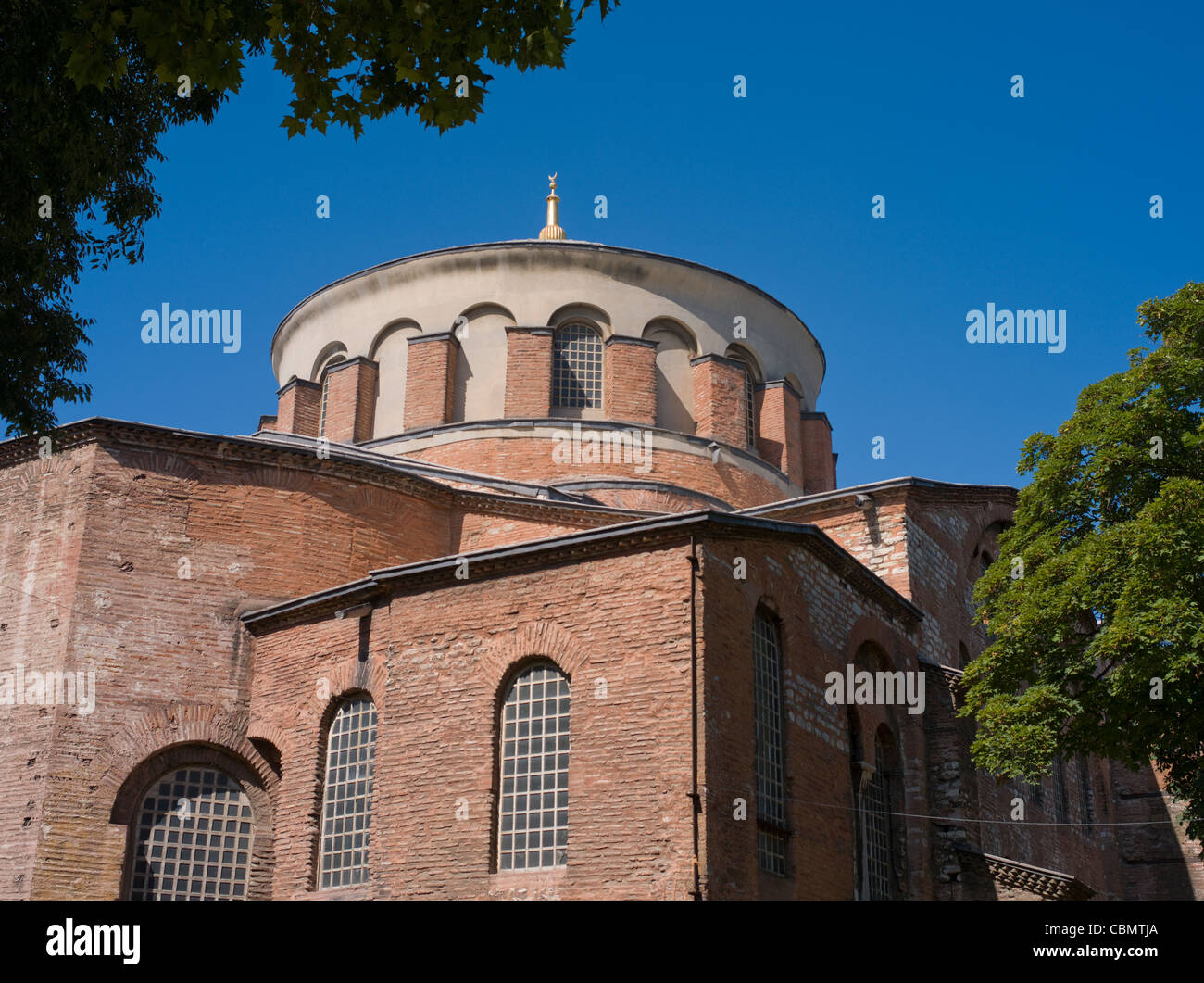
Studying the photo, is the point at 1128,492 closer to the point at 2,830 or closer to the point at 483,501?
the point at 483,501

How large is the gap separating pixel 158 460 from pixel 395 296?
8345mm

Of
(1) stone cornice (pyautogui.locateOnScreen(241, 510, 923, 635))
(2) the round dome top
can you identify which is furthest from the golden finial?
(1) stone cornice (pyautogui.locateOnScreen(241, 510, 923, 635))

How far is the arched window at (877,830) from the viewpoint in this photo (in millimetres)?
16719

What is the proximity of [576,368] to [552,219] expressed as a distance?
4.62m

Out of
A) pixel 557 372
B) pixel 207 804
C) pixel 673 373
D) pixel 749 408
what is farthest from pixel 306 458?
pixel 749 408

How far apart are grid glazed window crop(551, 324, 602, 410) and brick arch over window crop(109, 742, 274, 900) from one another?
31.0ft

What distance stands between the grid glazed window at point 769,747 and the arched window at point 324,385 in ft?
39.7

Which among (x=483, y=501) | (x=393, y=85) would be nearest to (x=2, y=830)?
(x=483, y=501)

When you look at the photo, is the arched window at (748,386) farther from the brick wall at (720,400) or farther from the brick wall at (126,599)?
the brick wall at (126,599)

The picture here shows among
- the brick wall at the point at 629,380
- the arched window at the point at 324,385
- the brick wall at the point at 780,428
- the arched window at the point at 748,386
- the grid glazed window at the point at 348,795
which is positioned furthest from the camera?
the brick wall at the point at 780,428

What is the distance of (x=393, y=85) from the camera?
862 cm

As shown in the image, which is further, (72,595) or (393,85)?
(72,595)

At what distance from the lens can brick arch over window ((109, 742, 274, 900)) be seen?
16.2 metres

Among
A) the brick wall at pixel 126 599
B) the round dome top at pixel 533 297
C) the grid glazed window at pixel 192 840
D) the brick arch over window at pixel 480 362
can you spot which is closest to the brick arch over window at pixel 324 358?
the round dome top at pixel 533 297
